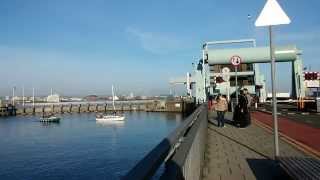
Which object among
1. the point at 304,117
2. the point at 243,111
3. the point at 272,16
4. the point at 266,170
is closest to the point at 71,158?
the point at 304,117

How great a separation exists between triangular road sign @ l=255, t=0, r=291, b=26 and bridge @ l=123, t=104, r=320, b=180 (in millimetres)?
2537

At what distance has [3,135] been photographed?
76938mm

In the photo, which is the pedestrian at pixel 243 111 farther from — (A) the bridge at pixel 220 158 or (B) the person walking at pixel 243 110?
(A) the bridge at pixel 220 158

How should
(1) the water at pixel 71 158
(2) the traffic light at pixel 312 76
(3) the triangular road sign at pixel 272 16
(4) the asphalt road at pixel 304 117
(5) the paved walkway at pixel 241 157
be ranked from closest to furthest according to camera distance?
(5) the paved walkway at pixel 241 157, (3) the triangular road sign at pixel 272 16, (4) the asphalt road at pixel 304 117, (2) the traffic light at pixel 312 76, (1) the water at pixel 71 158

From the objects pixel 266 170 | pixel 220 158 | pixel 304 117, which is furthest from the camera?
pixel 304 117

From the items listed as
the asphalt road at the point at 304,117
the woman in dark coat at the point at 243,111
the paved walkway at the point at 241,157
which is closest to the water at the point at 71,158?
the asphalt road at the point at 304,117

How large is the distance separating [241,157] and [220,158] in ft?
1.83

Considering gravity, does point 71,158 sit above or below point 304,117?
below

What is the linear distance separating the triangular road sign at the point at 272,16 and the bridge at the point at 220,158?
254 cm

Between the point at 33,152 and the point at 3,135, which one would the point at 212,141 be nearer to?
the point at 33,152

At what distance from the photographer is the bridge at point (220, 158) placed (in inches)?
143

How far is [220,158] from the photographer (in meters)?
9.93

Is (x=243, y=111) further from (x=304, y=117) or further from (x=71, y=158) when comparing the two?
(x=71, y=158)

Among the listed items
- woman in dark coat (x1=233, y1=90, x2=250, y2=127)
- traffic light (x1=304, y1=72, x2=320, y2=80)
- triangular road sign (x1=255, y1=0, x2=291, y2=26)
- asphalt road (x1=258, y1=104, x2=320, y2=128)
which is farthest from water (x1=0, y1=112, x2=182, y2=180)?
triangular road sign (x1=255, y1=0, x2=291, y2=26)
